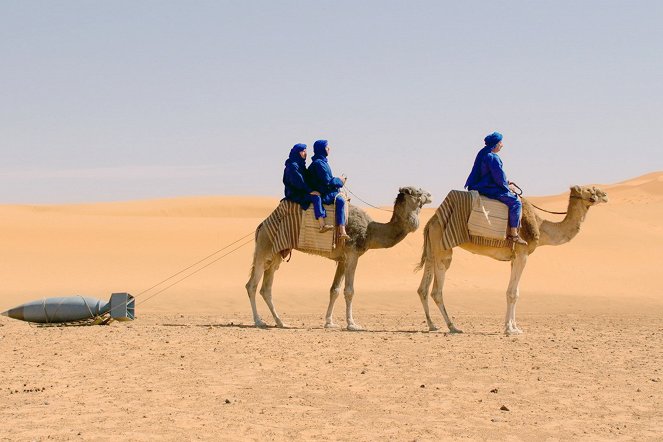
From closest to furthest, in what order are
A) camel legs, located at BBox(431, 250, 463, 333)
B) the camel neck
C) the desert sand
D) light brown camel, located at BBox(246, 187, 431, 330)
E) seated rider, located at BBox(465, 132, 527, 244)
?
the desert sand
seated rider, located at BBox(465, 132, 527, 244)
camel legs, located at BBox(431, 250, 463, 333)
light brown camel, located at BBox(246, 187, 431, 330)
the camel neck

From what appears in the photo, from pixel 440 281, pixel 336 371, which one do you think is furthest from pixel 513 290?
pixel 336 371

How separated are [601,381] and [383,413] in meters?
2.72

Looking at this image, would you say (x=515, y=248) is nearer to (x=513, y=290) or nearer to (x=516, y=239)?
(x=516, y=239)

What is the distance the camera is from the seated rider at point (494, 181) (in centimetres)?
1339

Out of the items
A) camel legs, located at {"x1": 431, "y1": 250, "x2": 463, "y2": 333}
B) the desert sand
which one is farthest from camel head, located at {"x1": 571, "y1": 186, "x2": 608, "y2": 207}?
camel legs, located at {"x1": 431, "y1": 250, "x2": 463, "y2": 333}

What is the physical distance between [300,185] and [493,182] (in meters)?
2.77

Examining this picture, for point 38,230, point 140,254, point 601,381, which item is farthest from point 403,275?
point 601,381

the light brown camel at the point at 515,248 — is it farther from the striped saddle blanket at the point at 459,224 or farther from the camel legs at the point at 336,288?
the camel legs at the point at 336,288

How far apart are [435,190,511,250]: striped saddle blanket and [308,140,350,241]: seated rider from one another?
142 centimetres

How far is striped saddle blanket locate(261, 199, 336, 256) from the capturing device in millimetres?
14047

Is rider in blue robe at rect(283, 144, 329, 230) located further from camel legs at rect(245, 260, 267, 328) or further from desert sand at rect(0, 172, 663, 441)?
desert sand at rect(0, 172, 663, 441)

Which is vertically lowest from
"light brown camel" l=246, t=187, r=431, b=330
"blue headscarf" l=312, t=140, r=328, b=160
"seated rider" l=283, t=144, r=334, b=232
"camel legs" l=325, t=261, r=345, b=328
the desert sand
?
the desert sand

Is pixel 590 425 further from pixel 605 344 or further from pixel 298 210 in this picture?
pixel 298 210

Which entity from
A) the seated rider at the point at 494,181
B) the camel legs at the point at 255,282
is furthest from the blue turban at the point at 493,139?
the camel legs at the point at 255,282
